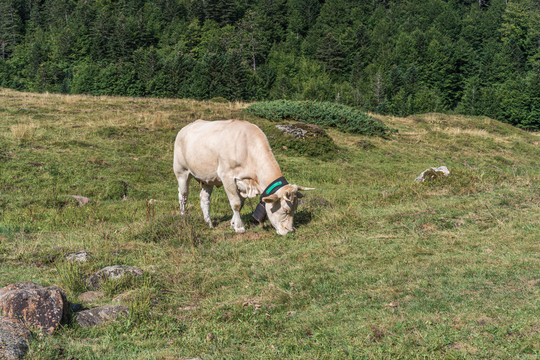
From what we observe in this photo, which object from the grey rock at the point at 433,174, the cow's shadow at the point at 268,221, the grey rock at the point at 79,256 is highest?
the grey rock at the point at 79,256

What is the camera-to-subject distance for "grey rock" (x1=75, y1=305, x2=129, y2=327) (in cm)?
559

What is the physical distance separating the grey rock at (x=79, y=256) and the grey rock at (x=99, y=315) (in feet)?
7.52

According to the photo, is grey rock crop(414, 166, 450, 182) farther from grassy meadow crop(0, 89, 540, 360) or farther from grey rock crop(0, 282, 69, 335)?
grey rock crop(0, 282, 69, 335)

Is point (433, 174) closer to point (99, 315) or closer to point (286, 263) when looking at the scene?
point (286, 263)

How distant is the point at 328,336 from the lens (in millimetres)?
5172

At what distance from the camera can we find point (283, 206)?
30.9ft

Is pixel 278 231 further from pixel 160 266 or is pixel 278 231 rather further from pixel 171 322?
pixel 171 322

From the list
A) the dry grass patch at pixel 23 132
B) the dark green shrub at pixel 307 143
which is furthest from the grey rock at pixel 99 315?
the dark green shrub at pixel 307 143

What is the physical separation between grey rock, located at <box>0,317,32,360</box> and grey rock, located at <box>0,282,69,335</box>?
128 mm

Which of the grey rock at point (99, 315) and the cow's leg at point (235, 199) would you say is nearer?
the grey rock at point (99, 315)

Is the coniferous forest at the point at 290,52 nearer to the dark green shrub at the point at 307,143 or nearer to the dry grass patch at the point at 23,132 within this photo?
the dark green shrub at the point at 307,143

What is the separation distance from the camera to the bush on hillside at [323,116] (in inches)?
1067

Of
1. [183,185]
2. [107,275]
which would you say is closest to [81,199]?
[183,185]

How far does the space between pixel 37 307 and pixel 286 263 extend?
12.9ft
